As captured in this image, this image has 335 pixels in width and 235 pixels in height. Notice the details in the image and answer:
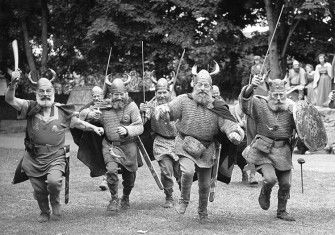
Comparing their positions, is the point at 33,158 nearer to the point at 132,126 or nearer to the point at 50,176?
the point at 50,176

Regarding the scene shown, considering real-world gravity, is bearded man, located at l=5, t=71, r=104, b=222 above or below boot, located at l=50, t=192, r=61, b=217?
above

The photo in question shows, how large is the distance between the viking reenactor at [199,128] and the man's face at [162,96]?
6.20 feet

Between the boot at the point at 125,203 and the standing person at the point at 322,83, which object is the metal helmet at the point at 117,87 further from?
the standing person at the point at 322,83

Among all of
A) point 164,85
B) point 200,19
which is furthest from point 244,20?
point 164,85

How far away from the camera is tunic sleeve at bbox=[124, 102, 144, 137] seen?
840 cm

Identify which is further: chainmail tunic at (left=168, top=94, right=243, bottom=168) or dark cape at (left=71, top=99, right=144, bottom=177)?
dark cape at (left=71, top=99, right=144, bottom=177)

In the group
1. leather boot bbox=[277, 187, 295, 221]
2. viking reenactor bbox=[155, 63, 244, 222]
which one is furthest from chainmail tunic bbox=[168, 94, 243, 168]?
leather boot bbox=[277, 187, 295, 221]

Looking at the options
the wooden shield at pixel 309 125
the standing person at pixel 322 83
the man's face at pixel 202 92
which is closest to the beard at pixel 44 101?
the man's face at pixel 202 92

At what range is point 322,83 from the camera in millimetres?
20062

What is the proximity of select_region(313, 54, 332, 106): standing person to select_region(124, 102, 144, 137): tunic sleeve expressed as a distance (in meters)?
12.2

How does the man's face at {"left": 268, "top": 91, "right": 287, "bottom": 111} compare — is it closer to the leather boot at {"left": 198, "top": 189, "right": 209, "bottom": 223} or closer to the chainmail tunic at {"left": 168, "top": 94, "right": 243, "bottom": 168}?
the chainmail tunic at {"left": 168, "top": 94, "right": 243, "bottom": 168}

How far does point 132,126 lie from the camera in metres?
8.51

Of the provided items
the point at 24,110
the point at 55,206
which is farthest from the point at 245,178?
the point at 24,110

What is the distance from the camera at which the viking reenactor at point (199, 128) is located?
7.79 meters
